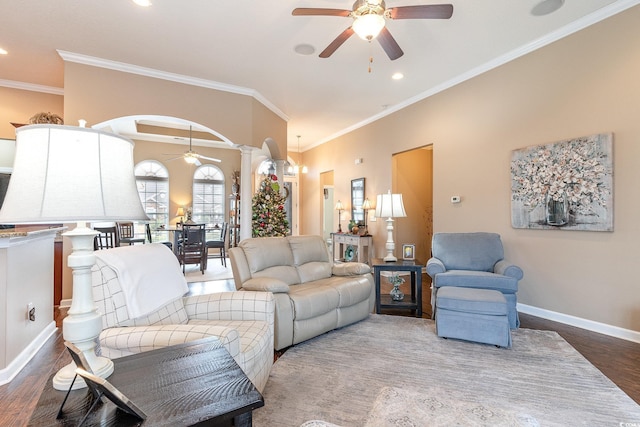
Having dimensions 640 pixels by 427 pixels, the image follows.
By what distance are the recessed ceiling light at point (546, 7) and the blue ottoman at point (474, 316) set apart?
2.81 m

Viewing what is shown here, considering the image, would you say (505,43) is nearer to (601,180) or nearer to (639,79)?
(639,79)

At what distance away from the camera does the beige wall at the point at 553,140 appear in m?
2.93

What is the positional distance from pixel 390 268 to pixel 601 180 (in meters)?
2.31

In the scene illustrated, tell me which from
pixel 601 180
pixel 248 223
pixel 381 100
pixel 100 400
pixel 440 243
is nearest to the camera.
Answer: pixel 100 400

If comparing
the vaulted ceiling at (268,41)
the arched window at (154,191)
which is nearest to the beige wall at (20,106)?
the vaulted ceiling at (268,41)

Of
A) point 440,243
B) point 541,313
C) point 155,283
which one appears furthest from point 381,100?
point 155,283

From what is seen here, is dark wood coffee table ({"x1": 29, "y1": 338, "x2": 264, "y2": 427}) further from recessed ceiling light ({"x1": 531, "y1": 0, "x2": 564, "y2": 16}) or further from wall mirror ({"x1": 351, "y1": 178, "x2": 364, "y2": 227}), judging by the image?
wall mirror ({"x1": 351, "y1": 178, "x2": 364, "y2": 227})

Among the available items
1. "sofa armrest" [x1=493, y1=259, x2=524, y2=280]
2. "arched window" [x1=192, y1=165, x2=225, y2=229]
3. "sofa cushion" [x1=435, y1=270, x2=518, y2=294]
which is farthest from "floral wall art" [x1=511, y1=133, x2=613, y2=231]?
"arched window" [x1=192, y1=165, x2=225, y2=229]

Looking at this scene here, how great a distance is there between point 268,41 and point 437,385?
380 cm

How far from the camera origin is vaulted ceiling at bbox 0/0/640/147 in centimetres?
298

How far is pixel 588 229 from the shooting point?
10.3 ft

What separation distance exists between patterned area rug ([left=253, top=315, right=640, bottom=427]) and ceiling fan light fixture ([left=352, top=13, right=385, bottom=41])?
265 cm

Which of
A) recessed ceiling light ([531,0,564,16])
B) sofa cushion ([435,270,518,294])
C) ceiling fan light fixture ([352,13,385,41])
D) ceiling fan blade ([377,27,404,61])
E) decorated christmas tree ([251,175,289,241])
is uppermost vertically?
recessed ceiling light ([531,0,564,16])

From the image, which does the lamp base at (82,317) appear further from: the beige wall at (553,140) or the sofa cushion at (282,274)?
the beige wall at (553,140)
